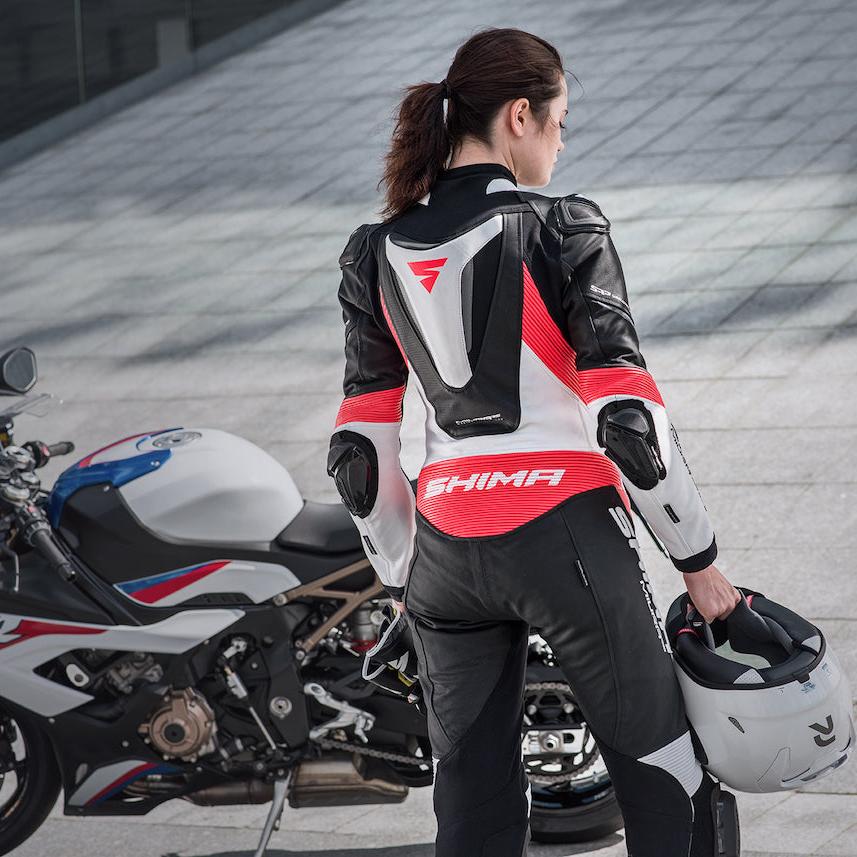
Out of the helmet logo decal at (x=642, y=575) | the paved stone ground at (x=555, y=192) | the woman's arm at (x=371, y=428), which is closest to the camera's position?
the helmet logo decal at (x=642, y=575)

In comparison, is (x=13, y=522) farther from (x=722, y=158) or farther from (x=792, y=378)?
(x=722, y=158)

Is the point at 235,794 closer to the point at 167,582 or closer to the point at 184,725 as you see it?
the point at 184,725

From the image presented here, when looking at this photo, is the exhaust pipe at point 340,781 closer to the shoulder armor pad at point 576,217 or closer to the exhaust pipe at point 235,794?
the exhaust pipe at point 235,794

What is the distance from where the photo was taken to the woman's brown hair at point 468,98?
2564 mm

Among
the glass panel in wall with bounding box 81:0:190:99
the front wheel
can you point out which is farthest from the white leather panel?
the glass panel in wall with bounding box 81:0:190:99

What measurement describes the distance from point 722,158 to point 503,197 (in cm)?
768

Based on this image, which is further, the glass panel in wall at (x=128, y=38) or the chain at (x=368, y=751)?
the glass panel in wall at (x=128, y=38)

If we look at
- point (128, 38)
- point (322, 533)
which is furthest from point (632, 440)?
point (128, 38)

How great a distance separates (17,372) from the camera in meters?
3.69

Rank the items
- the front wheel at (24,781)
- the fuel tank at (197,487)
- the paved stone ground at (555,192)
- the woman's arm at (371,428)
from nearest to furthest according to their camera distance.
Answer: the woman's arm at (371,428), the fuel tank at (197,487), the front wheel at (24,781), the paved stone ground at (555,192)

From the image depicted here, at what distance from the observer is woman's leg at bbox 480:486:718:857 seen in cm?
251

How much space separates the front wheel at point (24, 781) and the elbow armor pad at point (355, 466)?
58.9 inches

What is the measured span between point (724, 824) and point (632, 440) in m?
0.78

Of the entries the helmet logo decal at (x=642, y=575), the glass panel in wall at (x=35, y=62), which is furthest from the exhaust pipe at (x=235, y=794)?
the glass panel in wall at (x=35, y=62)
